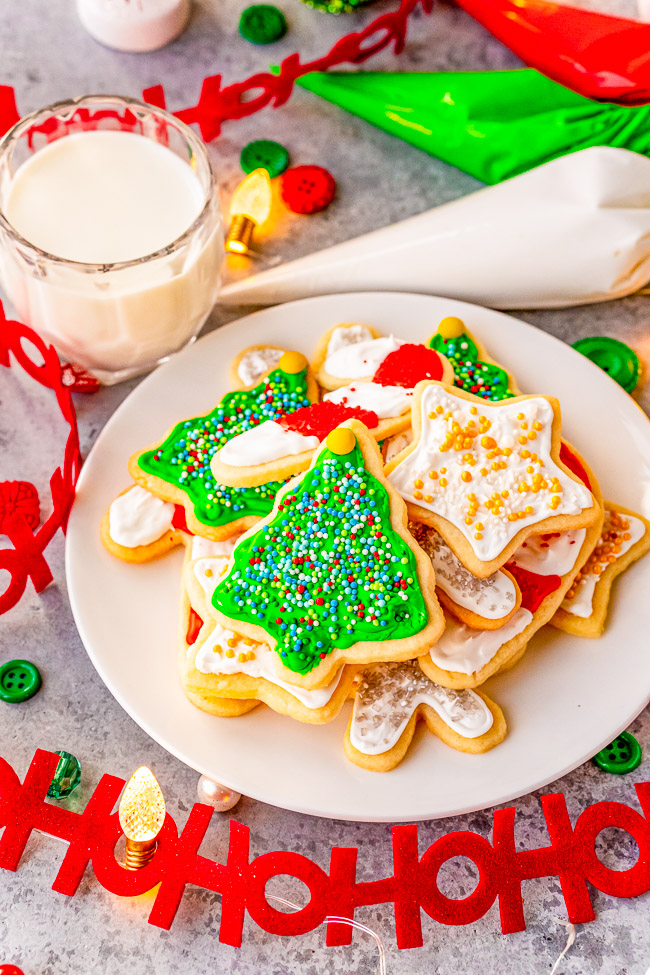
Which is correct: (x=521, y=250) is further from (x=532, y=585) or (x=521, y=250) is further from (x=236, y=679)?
(x=236, y=679)

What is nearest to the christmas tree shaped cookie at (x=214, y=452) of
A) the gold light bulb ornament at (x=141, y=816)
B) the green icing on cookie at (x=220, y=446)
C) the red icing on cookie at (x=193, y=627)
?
the green icing on cookie at (x=220, y=446)

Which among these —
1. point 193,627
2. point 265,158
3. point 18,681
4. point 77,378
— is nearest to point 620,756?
point 193,627

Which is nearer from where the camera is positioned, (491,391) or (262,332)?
(491,391)

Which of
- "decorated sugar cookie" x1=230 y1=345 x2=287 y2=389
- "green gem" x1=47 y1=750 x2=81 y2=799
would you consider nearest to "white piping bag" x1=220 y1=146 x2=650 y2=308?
"decorated sugar cookie" x1=230 y1=345 x2=287 y2=389

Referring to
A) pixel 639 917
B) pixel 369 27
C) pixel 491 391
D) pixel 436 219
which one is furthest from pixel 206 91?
pixel 639 917

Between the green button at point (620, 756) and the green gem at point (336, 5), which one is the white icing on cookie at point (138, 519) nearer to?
the green button at point (620, 756)

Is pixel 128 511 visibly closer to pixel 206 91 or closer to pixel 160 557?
pixel 160 557
